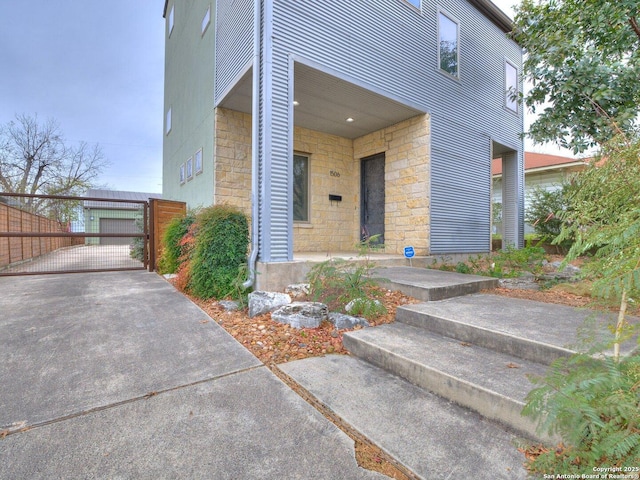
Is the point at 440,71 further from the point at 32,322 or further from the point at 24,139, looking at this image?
the point at 24,139

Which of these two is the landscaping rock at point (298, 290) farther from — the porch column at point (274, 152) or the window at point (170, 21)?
the window at point (170, 21)

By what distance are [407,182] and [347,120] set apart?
1.95 m

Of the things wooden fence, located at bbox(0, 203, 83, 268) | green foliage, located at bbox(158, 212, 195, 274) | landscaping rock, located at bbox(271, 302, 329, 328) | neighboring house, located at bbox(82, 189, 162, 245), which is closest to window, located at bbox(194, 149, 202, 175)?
neighboring house, located at bbox(82, 189, 162, 245)

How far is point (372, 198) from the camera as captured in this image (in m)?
7.62

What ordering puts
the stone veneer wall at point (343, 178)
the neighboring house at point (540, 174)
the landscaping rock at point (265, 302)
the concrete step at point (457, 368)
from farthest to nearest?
the neighboring house at point (540, 174) → the stone veneer wall at point (343, 178) → the landscaping rock at point (265, 302) → the concrete step at point (457, 368)

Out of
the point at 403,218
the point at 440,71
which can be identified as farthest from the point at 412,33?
the point at 403,218

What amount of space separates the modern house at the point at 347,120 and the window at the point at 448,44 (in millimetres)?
38

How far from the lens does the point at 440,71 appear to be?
6668mm

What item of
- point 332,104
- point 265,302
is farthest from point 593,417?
point 332,104

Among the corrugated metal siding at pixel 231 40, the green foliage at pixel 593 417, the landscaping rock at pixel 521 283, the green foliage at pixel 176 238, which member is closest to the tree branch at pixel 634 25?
the landscaping rock at pixel 521 283

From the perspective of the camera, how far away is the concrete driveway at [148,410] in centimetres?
128

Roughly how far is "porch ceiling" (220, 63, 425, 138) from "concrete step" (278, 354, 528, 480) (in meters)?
4.62

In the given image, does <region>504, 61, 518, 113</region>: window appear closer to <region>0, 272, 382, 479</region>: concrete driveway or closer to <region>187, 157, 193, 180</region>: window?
<region>187, 157, 193, 180</region>: window

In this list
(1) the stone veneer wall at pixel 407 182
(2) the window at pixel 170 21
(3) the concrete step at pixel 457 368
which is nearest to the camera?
(3) the concrete step at pixel 457 368
